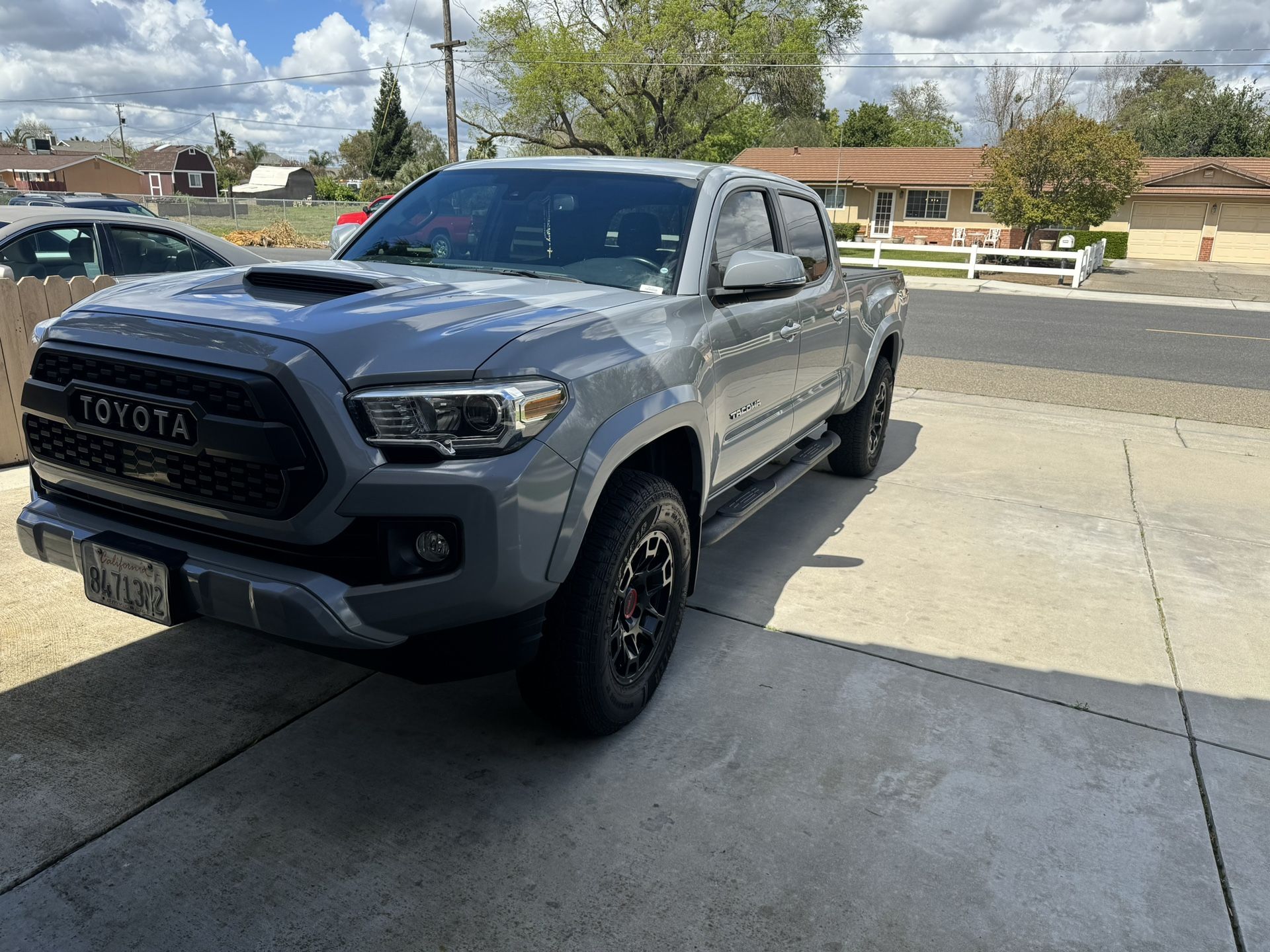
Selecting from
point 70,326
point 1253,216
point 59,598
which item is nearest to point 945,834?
point 70,326

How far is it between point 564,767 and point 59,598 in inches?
99.8

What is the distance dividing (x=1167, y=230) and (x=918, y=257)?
15.6 metres

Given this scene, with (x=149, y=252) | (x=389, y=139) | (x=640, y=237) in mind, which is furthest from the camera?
(x=389, y=139)

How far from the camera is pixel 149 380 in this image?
8.87 feet

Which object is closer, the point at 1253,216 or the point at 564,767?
the point at 564,767

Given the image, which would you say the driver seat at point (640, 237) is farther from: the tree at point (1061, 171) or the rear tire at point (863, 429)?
the tree at point (1061, 171)

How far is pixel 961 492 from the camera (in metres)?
6.48

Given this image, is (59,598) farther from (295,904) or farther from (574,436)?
(574,436)

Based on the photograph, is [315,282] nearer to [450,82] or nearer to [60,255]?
[60,255]

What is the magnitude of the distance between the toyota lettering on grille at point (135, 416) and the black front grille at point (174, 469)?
0.14ft

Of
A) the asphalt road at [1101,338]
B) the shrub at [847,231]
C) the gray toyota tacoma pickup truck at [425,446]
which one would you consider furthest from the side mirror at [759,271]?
the shrub at [847,231]

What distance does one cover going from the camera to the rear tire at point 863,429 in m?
6.47

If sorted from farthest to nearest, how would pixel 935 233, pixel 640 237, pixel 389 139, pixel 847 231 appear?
1. pixel 389 139
2. pixel 935 233
3. pixel 847 231
4. pixel 640 237

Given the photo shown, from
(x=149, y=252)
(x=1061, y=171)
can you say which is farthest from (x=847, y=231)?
(x=149, y=252)
